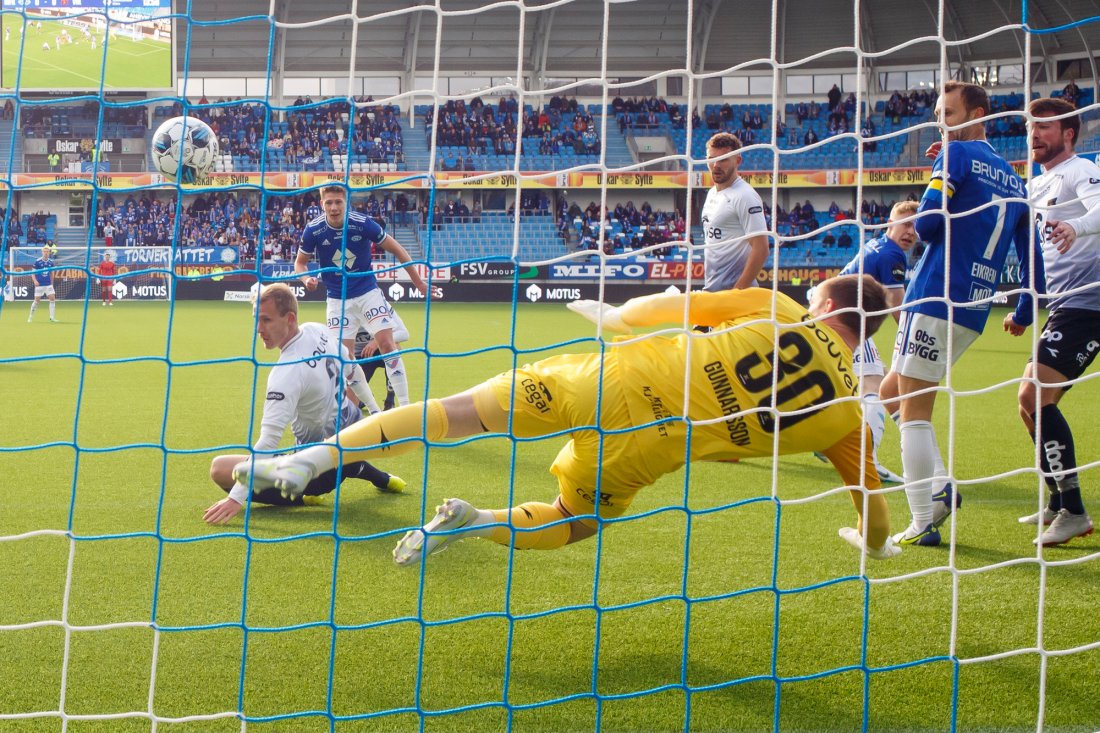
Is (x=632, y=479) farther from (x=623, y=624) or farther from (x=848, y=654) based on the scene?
(x=848, y=654)

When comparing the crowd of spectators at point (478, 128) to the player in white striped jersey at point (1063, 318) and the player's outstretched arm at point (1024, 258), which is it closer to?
the player's outstretched arm at point (1024, 258)

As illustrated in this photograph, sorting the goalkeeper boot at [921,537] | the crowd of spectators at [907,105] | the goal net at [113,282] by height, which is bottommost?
the goalkeeper boot at [921,537]

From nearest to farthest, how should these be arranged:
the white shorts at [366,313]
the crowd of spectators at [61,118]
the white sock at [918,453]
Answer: the white sock at [918,453] < the white shorts at [366,313] < the crowd of spectators at [61,118]

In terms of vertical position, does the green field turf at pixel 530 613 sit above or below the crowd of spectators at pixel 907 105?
below

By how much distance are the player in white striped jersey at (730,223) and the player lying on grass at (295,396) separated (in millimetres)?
2561

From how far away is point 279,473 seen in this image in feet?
10.9

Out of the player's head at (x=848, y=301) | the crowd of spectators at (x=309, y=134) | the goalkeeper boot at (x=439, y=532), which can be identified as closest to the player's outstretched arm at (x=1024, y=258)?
the player's head at (x=848, y=301)

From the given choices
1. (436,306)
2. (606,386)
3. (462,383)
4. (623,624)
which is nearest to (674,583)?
(623,624)

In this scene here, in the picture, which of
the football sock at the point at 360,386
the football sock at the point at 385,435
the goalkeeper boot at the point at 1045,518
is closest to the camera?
the football sock at the point at 385,435

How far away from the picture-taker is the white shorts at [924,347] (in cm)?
434

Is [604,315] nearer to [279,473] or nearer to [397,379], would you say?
[279,473]

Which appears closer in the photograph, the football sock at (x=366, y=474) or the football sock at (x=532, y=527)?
the football sock at (x=532, y=527)

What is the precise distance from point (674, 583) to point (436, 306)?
18.5 meters

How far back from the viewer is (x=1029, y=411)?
15.8 feet
